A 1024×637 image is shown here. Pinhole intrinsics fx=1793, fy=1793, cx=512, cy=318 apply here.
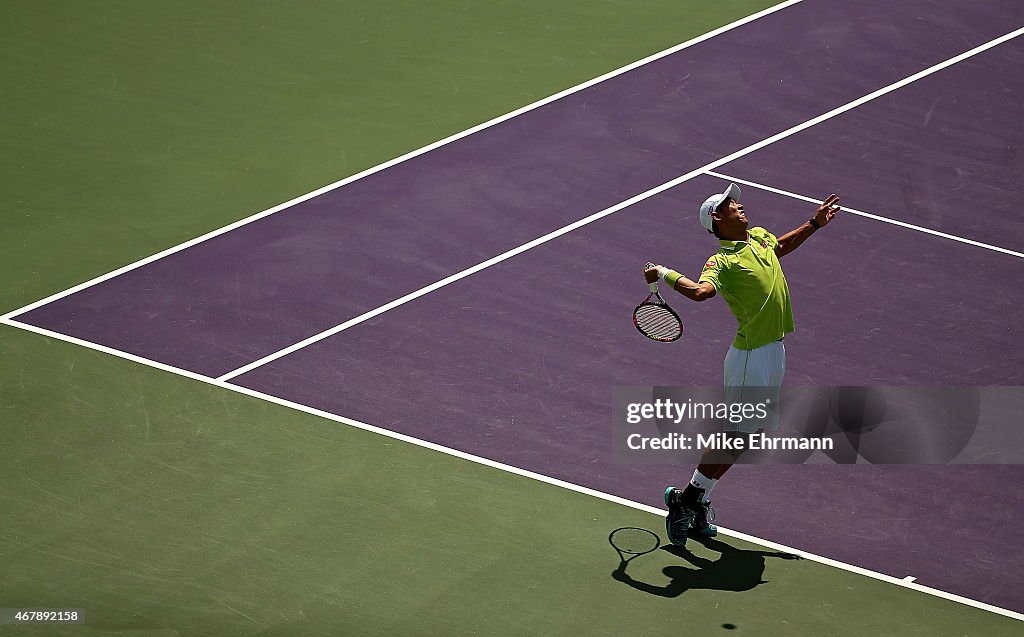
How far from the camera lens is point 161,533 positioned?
12297 mm

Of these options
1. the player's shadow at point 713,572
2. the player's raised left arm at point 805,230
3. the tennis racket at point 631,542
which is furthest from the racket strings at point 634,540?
the player's raised left arm at point 805,230

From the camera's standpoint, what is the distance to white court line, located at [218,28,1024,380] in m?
14.8

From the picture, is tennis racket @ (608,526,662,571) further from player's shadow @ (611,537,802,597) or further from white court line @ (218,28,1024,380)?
white court line @ (218,28,1024,380)

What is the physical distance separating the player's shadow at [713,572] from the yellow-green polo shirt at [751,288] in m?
1.43

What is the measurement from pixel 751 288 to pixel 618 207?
17.7ft

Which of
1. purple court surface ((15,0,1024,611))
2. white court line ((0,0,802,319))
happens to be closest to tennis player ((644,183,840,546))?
purple court surface ((15,0,1024,611))

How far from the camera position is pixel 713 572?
11984mm

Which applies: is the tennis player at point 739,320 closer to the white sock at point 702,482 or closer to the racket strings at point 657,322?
the white sock at point 702,482

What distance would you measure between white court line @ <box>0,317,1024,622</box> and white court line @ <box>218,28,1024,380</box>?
418 millimetres

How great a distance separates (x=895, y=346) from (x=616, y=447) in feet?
9.25

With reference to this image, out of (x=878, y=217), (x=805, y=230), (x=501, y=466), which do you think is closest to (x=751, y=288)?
(x=805, y=230)

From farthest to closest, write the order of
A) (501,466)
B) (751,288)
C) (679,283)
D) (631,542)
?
(501,466) → (631,542) → (751,288) → (679,283)

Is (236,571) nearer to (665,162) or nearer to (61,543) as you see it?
(61,543)

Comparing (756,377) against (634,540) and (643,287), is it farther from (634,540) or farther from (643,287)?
(643,287)
